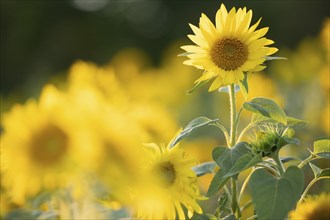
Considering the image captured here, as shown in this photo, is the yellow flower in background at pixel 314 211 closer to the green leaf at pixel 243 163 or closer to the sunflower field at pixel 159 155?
the sunflower field at pixel 159 155

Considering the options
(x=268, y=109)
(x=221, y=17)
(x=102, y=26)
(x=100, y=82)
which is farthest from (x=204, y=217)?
(x=102, y=26)

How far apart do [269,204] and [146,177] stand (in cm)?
21

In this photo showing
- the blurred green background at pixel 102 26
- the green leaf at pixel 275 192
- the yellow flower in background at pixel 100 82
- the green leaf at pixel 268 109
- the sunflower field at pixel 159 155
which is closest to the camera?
the sunflower field at pixel 159 155

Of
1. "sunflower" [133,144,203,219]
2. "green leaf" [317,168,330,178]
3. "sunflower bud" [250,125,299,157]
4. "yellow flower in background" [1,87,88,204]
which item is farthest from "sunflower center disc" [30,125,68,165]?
"green leaf" [317,168,330,178]

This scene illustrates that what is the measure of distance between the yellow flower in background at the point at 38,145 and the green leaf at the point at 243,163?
216 millimetres

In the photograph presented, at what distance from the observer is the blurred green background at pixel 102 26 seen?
809 cm

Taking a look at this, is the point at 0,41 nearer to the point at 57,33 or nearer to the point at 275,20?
the point at 57,33

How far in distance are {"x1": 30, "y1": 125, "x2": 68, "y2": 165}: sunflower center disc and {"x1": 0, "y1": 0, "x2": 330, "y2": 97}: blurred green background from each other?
6.78 metres

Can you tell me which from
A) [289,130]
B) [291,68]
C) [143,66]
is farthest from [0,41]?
[289,130]

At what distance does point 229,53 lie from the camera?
1234 millimetres

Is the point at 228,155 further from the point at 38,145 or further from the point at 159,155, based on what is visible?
the point at 38,145

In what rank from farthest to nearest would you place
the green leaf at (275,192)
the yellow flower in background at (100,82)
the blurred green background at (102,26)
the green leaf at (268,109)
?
the blurred green background at (102,26), the yellow flower in background at (100,82), the green leaf at (268,109), the green leaf at (275,192)

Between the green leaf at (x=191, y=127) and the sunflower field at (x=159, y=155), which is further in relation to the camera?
the green leaf at (x=191, y=127)

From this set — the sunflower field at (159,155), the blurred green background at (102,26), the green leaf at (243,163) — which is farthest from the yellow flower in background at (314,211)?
the blurred green background at (102,26)
